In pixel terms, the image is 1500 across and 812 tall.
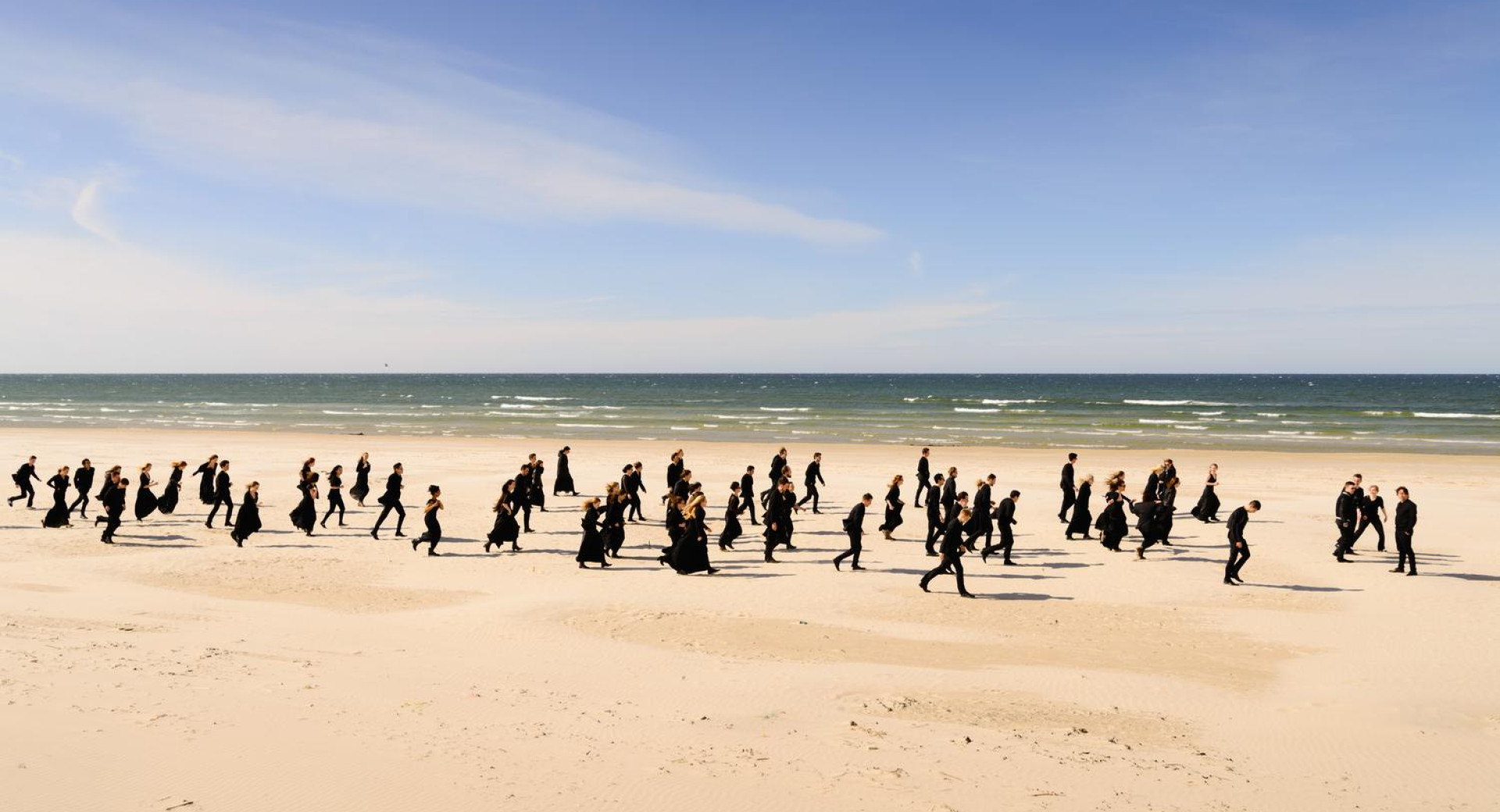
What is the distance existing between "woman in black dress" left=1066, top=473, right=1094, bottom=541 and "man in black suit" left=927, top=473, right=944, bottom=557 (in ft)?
8.99

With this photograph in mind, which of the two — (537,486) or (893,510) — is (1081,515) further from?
(537,486)

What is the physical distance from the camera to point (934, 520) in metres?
18.2

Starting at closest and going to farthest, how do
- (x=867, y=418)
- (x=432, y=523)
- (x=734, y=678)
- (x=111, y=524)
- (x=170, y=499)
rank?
(x=734, y=678) < (x=432, y=523) < (x=111, y=524) < (x=170, y=499) < (x=867, y=418)

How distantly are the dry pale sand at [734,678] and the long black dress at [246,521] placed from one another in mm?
318

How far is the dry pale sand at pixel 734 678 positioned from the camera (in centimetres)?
753

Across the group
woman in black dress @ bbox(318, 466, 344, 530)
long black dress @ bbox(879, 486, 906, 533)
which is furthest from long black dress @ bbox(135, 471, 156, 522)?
long black dress @ bbox(879, 486, 906, 533)

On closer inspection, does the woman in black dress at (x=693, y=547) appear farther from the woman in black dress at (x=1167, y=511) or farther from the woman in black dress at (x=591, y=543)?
the woman in black dress at (x=1167, y=511)

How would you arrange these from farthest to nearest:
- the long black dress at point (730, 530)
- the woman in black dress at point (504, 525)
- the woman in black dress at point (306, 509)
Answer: the woman in black dress at point (306, 509), the long black dress at point (730, 530), the woman in black dress at point (504, 525)

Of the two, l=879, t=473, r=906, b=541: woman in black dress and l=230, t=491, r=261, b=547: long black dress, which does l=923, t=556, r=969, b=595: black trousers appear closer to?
l=879, t=473, r=906, b=541: woman in black dress

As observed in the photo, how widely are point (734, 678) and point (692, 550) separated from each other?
554 cm

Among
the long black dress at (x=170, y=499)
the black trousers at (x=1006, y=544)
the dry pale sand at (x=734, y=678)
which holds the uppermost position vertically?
the long black dress at (x=170, y=499)

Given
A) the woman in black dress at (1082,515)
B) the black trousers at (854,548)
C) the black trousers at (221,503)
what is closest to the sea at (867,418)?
the woman in black dress at (1082,515)

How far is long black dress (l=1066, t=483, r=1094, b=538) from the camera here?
1900 cm

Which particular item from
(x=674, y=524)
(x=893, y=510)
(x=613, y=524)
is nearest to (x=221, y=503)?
(x=613, y=524)
